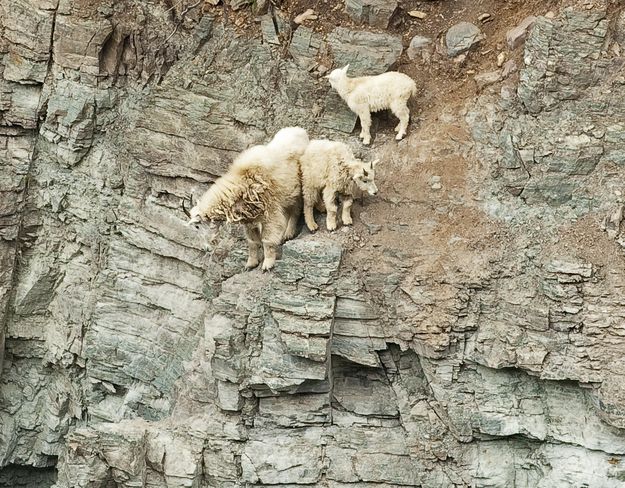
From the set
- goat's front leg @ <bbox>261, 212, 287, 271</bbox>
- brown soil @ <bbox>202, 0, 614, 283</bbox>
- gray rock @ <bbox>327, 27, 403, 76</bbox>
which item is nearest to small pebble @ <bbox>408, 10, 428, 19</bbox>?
brown soil @ <bbox>202, 0, 614, 283</bbox>

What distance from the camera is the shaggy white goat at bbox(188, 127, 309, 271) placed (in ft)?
45.0

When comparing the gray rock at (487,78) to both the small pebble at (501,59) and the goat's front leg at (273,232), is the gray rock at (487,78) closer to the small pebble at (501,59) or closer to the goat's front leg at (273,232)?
the small pebble at (501,59)

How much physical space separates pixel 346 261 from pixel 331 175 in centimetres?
114

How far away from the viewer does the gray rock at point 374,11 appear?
16.0 m

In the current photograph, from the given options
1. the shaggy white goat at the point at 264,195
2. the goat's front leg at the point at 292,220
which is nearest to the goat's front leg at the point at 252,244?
the shaggy white goat at the point at 264,195

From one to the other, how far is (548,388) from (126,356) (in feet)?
23.0

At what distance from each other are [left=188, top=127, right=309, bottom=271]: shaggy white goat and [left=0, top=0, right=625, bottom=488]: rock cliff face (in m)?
0.44

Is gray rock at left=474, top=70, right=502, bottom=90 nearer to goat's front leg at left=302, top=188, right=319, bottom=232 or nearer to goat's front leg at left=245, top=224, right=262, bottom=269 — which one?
goat's front leg at left=302, top=188, right=319, bottom=232

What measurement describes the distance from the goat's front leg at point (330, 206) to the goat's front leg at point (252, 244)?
3.12 feet

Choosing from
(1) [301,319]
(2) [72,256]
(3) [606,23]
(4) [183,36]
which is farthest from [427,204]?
(2) [72,256]

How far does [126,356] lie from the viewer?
56.7 feet

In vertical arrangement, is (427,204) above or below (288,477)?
above

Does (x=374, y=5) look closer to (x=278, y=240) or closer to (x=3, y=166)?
(x=278, y=240)

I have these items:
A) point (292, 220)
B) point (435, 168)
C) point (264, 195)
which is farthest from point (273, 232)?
point (435, 168)
